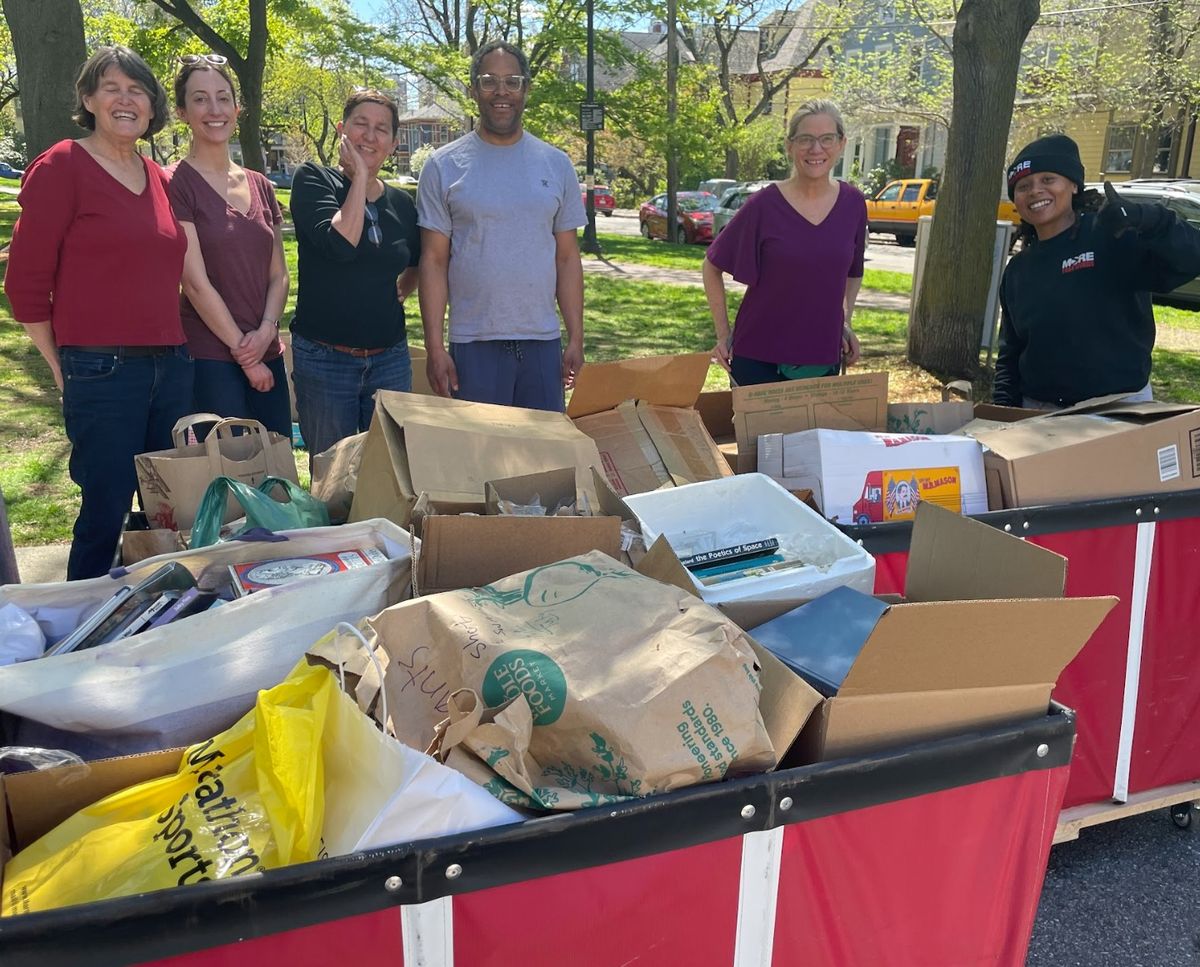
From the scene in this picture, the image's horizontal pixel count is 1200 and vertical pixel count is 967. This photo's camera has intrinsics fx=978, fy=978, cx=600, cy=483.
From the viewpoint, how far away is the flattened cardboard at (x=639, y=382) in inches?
107

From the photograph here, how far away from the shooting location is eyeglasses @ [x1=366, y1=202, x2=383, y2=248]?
3352mm

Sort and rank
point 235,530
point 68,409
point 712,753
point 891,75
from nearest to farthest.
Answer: point 712,753, point 235,530, point 68,409, point 891,75

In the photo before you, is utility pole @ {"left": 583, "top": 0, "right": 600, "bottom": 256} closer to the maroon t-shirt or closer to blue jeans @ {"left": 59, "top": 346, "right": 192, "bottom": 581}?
the maroon t-shirt

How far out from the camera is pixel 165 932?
1.21m

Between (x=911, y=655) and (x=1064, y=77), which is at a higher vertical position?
(x=1064, y=77)

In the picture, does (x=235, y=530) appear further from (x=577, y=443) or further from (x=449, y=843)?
(x=449, y=843)

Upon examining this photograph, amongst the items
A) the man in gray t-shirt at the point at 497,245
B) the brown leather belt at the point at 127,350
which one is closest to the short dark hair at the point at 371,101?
the man in gray t-shirt at the point at 497,245

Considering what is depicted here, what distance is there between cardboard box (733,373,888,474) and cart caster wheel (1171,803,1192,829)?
1393mm

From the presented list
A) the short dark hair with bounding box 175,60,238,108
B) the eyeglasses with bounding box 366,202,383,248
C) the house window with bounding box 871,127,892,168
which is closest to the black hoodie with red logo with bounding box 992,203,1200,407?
the eyeglasses with bounding box 366,202,383,248

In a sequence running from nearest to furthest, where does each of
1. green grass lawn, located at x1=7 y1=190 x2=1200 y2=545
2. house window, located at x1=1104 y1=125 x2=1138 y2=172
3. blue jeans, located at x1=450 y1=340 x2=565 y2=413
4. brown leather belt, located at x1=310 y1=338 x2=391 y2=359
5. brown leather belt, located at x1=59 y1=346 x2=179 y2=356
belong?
brown leather belt, located at x1=59 y1=346 x2=179 y2=356 → brown leather belt, located at x1=310 y1=338 x2=391 y2=359 → blue jeans, located at x1=450 y1=340 x2=565 y2=413 → green grass lawn, located at x1=7 y1=190 x2=1200 y2=545 → house window, located at x1=1104 y1=125 x2=1138 y2=172

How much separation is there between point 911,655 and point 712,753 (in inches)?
13.5

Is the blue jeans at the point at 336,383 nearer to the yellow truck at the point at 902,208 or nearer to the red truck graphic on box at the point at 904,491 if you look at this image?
the red truck graphic on box at the point at 904,491

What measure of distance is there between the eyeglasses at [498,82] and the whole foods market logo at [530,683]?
7.79 ft

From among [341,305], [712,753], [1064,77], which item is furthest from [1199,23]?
[712,753]
